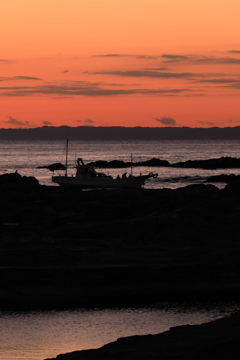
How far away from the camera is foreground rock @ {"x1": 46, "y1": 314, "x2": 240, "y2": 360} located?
18.2 meters

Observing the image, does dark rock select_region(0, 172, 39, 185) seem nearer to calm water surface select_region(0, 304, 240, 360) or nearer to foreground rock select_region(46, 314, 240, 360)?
calm water surface select_region(0, 304, 240, 360)

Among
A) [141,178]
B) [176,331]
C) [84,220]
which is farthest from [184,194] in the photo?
[141,178]

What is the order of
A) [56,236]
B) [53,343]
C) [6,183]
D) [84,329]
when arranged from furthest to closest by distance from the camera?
[6,183] < [56,236] < [84,329] < [53,343]

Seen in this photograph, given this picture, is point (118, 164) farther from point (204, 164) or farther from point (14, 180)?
point (14, 180)

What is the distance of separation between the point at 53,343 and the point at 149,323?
4.61 meters

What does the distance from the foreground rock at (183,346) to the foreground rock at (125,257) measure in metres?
10.4

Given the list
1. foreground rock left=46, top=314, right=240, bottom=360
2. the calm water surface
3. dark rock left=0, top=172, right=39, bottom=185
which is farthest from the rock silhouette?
foreground rock left=46, top=314, right=240, bottom=360

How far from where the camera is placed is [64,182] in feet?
334

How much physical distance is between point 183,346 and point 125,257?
1813 centimetres

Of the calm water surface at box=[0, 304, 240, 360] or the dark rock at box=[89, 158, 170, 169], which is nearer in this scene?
the calm water surface at box=[0, 304, 240, 360]

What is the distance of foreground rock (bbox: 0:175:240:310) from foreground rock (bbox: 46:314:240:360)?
34.2 ft

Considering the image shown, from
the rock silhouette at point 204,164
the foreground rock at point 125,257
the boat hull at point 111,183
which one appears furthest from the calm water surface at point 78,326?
the rock silhouette at point 204,164

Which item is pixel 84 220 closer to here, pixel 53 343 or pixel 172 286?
pixel 172 286

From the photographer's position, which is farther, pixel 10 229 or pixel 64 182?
pixel 64 182
